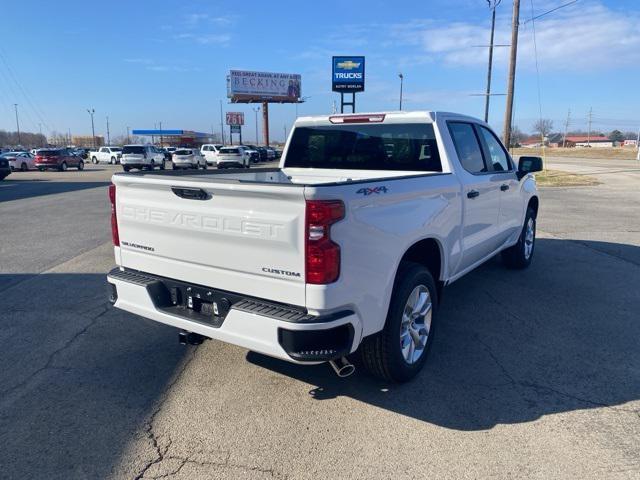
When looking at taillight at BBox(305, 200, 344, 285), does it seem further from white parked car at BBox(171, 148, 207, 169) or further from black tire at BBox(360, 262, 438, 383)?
white parked car at BBox(171, 148, 207, 169)

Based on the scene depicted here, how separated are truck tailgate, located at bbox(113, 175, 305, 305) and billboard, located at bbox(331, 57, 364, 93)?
40363 mm

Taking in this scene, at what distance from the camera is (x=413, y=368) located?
3867 millimetres

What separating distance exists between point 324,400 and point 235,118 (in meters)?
87.0

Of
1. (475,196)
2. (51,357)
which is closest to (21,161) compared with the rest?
(51,357)

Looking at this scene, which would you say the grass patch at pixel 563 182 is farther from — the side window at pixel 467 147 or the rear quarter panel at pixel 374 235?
the rear quarter panel at pixel 374 235

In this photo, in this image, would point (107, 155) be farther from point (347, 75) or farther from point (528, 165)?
point (528, 165)

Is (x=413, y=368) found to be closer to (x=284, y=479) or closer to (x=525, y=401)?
(x=525, y=401)

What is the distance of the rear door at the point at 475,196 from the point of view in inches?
187

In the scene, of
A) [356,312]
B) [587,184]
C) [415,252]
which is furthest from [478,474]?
[587,184]

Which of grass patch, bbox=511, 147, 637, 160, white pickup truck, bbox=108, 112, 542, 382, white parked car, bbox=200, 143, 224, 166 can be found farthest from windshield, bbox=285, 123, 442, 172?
grass patch, bbox=511, 147, 637, 160

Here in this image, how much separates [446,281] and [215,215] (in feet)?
7.18

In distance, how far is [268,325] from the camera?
300cm

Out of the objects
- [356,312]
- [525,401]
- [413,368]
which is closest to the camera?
[356,312]

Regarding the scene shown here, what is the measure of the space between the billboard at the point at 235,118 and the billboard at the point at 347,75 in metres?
46.7
